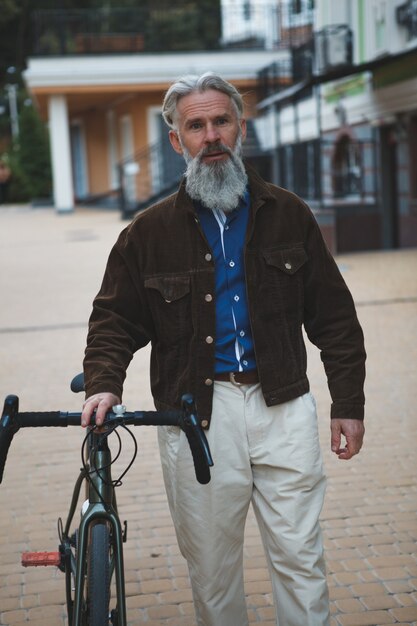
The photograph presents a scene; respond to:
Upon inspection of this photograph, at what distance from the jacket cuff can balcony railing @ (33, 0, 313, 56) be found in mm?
30847

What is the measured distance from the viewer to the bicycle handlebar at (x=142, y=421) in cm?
280

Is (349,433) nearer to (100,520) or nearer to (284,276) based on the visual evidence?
(284,276)

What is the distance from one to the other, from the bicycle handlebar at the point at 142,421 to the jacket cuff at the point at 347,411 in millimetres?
707

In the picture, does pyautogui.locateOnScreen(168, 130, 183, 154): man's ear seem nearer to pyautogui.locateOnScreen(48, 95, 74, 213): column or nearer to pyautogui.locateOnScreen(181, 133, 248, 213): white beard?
pyautogui.locateOnScreen(181, 133, 248, 213): white beard

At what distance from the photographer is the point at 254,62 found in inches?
1357

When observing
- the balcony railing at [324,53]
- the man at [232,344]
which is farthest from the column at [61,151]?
the man at [232,344]

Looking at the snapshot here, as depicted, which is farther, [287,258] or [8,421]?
[287,258]

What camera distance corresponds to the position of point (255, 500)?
339 cm

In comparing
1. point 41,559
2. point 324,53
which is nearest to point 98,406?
point 41,559

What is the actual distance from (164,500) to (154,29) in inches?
1218

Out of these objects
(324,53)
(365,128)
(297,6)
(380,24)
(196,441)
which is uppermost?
(297,6)

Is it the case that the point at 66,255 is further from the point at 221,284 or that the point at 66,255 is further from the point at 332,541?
the point at 221,284

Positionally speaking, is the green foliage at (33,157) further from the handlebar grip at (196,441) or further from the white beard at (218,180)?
the handlebar grip at (196,441)

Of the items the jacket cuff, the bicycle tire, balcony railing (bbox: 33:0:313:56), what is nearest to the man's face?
the jacket cuff
